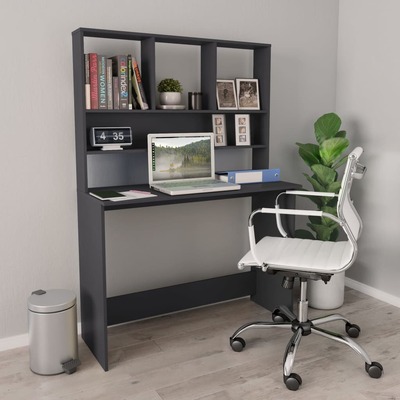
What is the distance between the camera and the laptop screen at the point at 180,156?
10.1ft

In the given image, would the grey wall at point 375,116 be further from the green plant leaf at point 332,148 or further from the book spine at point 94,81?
the book spine at point 94,81

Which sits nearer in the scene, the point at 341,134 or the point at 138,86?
the point at 138,86

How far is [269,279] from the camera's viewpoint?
3514mm

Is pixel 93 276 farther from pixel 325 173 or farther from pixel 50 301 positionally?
pixel 325 173

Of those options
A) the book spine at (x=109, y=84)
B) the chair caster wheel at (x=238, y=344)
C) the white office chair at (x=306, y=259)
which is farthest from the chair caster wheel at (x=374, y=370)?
Answer: the book spine at (x=109, y=84)

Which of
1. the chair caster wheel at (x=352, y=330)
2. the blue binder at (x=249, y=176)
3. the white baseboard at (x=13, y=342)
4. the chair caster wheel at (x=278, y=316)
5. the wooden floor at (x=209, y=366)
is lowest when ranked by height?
the wooden floor at (x=209, y=366)

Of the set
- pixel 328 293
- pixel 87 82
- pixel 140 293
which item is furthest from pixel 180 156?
pixel 328 293

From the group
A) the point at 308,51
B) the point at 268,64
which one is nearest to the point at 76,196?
the point at 268,64

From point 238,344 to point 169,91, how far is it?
1.50 metres

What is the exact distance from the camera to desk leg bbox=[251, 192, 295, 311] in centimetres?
334

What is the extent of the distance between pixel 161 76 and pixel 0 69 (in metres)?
0.94

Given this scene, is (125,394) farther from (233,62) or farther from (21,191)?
(233,62)

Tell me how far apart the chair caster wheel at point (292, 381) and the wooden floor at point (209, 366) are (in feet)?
0.10

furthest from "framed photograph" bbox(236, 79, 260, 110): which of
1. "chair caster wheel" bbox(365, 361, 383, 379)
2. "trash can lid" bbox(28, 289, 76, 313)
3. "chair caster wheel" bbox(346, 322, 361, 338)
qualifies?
"chair caster wheel" bbox(365, 361, 383, 379)
